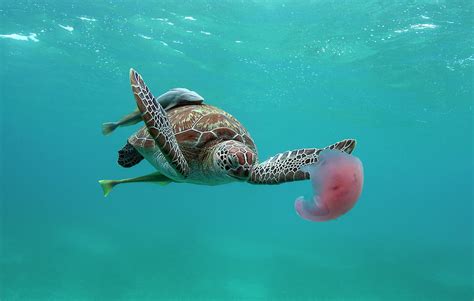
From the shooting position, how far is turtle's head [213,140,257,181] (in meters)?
3.24

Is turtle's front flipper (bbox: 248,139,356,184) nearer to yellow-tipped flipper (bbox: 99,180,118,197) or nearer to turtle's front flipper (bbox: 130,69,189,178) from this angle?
turtle's front flipper (bbox: 130,69,189,178)

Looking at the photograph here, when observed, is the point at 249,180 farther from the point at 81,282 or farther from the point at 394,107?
the point at 394,107

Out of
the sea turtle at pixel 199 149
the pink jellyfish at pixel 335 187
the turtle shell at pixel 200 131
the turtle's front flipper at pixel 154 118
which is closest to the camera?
the pink jellyfish at pixel 335 187

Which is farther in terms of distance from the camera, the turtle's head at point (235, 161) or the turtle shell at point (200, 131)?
the turtle shell at point (200, 131)

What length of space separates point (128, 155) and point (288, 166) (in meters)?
2.42

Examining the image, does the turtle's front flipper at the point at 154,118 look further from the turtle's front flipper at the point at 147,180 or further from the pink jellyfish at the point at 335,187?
the pink jellyfish at the point at 335,187

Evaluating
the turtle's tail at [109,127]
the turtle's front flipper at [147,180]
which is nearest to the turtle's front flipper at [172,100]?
the turtle's tail at [109,127]

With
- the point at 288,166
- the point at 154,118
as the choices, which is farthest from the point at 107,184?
the point at 288,166

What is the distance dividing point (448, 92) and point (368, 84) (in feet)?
17.3

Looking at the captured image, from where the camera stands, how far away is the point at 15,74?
1255 inches

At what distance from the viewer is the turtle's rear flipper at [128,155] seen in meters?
4.80

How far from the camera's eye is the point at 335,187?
176 cm

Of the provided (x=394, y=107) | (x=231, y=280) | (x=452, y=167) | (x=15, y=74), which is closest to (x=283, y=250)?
(x=231, y=280)

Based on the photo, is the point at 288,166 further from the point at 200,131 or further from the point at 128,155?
the point at 128,155
